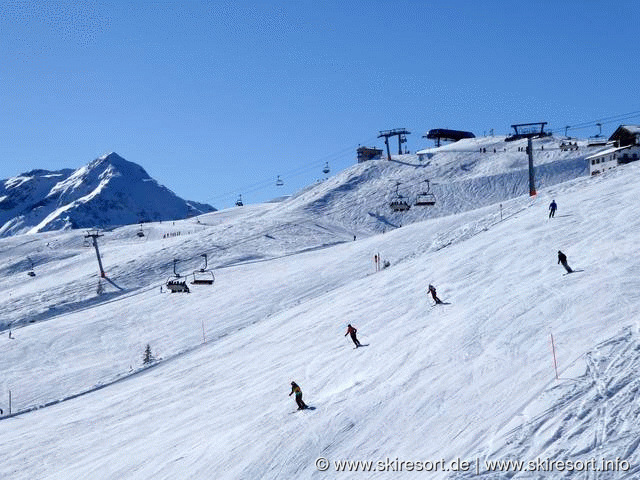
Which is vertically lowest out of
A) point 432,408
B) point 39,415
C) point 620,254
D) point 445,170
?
point 39,415

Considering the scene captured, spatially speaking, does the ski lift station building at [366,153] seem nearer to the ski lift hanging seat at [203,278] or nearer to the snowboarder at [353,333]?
the ski lift hanging seat at [203,278]

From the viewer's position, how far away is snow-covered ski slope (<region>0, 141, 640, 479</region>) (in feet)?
47.6

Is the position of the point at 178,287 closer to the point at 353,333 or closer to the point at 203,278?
the point at 203,278

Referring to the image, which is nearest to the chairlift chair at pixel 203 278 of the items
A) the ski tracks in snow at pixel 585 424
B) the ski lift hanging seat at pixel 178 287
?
the ski lift hanging seat at pixel 178 287

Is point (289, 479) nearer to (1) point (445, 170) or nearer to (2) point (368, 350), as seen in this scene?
(2) point (368, 350)

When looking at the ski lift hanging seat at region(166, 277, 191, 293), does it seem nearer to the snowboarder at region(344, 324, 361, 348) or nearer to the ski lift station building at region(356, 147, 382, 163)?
the snowboarder at region(344, 324, 361, 348)

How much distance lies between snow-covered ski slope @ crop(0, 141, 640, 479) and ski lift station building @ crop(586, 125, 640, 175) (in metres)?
16.9

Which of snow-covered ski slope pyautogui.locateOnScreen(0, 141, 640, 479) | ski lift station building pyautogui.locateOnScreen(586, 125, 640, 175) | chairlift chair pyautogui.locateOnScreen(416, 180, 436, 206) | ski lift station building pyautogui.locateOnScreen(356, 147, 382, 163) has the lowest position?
snow-covered ski slope pyautogui.locateOnScreen(0, 141, 640, 479)

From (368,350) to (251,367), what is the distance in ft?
16.5

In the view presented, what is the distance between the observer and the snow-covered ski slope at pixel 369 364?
47.6 feet

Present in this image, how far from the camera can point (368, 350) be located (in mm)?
22266

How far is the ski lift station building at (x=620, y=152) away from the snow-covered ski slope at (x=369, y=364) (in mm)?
16876

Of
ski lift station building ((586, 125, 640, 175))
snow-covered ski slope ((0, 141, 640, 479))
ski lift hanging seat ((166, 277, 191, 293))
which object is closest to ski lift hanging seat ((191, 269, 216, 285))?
ski lift hanging seat ((166, 277, 191, 293))

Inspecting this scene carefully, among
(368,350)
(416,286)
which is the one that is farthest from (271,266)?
(368,350)
